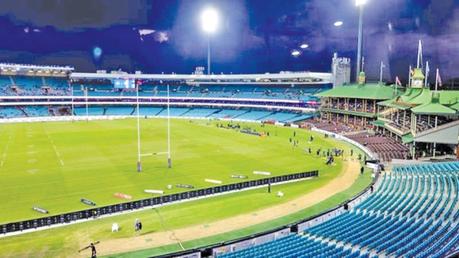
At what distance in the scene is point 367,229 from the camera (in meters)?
19.9

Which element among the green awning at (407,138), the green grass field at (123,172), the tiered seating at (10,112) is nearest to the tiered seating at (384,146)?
the green awning at (407,138)

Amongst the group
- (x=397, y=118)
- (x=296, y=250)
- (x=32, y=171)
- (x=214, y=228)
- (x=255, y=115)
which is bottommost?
(x=214, y=228)

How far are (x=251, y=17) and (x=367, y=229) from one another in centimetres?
11895

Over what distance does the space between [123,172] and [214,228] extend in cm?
1846

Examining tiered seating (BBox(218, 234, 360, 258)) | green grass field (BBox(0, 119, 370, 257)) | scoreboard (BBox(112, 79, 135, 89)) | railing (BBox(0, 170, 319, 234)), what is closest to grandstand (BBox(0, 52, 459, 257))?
tiered seating (BBox(218, 234, 360, 258))

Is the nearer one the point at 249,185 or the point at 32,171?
the point at 249,185

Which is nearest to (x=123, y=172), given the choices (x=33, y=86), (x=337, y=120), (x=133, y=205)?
(x=133, y=205)

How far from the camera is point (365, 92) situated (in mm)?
75750

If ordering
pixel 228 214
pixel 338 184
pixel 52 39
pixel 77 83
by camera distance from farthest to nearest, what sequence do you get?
pixel 52 39 → pixel 77 83 → pixel 338 184 → pixel 228 214

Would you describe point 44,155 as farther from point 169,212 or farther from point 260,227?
point 260,227

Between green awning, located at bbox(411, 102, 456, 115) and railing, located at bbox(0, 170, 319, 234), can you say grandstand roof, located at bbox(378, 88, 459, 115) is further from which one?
railing, located at bbox(0, 170, 319, 234)

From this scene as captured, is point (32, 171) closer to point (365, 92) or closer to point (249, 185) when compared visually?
point (249, 185)

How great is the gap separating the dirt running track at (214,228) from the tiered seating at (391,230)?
17.1 ft

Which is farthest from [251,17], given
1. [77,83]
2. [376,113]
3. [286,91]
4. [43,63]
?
[43,63]
